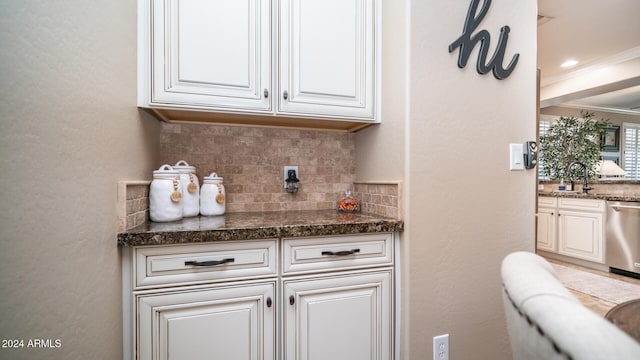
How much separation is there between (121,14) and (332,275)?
1.34m

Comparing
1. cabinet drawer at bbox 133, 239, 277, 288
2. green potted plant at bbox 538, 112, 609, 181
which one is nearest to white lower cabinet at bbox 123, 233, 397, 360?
cabinet drawer at bbox 133, 239, 277, 288

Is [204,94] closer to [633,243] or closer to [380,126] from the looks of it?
[380,126]

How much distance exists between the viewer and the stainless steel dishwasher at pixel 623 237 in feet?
10.2

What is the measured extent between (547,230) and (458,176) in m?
3.66

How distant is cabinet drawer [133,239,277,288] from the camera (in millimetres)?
1091

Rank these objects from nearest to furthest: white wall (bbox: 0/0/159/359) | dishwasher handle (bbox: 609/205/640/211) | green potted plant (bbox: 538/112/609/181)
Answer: white wall (bbox: 0/0/159/359) < dishwasher handle (bbox: 609/205/640/211) < green potted plant (bbox: 538/112/609/181)

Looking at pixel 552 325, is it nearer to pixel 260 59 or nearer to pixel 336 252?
pixel 336 252

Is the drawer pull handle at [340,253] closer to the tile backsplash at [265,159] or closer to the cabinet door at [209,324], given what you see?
the cabinet door at [209,324]

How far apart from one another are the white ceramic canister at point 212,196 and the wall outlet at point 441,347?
1227 millimetres

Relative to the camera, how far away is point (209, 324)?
45.1 inches

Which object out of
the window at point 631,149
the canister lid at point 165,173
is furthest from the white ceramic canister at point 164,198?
the window at point 631,149

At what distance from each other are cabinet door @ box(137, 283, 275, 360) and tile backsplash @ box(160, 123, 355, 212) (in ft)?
2.00

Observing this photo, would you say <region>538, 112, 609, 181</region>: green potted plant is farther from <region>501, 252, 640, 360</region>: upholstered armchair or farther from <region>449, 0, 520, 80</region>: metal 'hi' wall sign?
<region>501, 252, 640, 360</region>: upholstered armchair

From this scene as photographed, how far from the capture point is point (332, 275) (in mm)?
1302
